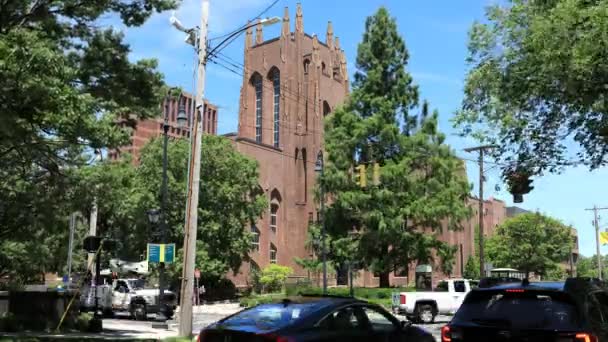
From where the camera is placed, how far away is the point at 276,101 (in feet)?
250

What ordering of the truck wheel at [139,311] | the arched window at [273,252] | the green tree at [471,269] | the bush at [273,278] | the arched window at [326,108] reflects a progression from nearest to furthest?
the truck wheel at [139,311] → the bush at [273,278] → the arched window at [273,252] → the arched window at [326,108] → the green tree at [471,269]

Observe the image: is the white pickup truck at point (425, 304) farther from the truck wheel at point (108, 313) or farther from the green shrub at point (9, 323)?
the green shrub at point (9, 323)

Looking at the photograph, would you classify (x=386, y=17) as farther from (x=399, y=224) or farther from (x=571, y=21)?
(x=571, y=21)

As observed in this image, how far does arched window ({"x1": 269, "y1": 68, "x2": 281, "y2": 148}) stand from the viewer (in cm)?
7375

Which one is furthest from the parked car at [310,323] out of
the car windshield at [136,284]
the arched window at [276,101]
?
the arched window at [276,101]

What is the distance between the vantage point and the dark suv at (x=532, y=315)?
6.38 meters

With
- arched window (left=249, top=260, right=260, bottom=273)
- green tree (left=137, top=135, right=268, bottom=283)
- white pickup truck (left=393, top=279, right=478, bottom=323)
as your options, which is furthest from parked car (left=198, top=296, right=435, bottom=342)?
arched window (left=249, top=260, right=260, bottom=273)

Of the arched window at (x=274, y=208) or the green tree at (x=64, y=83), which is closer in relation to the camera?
the green tree at (x=64, y=83)

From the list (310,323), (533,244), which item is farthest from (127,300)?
(533,244)

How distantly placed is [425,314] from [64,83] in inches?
799

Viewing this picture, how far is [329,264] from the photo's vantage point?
42.5m

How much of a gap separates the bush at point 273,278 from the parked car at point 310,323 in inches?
1826

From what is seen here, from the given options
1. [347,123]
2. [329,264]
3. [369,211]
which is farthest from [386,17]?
[329,264]

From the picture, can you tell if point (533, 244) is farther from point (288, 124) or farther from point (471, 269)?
point (288, 124)
